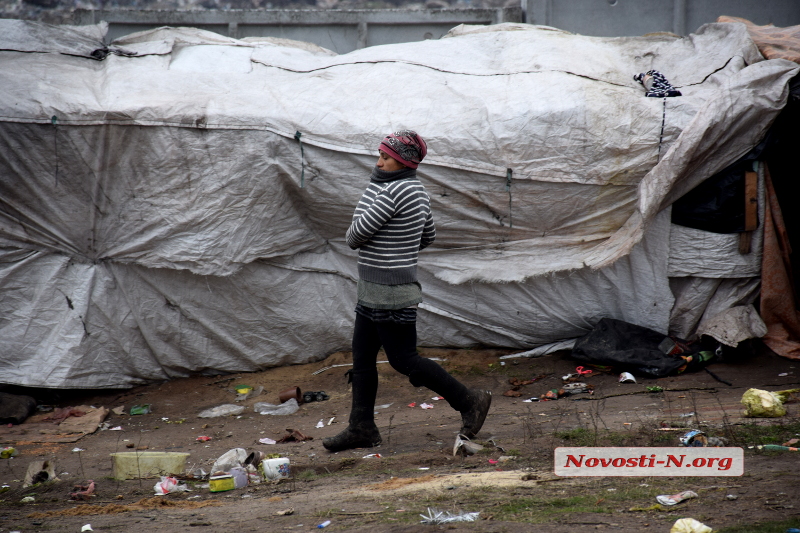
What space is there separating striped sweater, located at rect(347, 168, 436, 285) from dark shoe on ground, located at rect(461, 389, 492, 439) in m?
0.69

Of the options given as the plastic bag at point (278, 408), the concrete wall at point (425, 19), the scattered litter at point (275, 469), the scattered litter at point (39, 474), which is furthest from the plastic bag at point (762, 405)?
the concrete wall at point (425, 19)

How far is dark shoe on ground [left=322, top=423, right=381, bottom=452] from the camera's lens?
3.44 m

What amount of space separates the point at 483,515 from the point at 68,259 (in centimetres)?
375

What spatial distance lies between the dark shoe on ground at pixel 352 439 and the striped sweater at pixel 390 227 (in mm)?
817

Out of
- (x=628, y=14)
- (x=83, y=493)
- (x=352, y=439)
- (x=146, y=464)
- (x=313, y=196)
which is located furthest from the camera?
(x=628, y=14)

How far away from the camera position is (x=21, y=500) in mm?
3066

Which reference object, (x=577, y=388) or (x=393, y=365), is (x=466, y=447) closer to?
(x=393, y=365)

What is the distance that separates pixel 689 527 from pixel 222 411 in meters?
3.42

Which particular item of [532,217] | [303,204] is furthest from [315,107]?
[532,217]

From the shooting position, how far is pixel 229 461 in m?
3.34

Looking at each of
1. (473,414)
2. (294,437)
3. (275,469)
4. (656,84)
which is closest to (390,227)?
(473,414)


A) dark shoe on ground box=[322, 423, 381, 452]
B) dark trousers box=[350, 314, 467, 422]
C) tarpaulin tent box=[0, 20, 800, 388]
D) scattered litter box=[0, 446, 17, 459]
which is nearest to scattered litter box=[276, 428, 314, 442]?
dark shoe on ground box=[322, 423, 381, 452]

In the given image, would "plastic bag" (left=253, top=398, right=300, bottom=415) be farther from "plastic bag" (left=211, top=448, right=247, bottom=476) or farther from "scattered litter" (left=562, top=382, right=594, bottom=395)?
"scattered litter" (left=562, top=382, right=594, bottom=395)

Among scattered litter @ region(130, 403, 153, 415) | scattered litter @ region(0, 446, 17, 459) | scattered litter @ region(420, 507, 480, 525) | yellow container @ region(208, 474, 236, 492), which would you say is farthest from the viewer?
scattered litter @ region(130, 403, 153, 415)
